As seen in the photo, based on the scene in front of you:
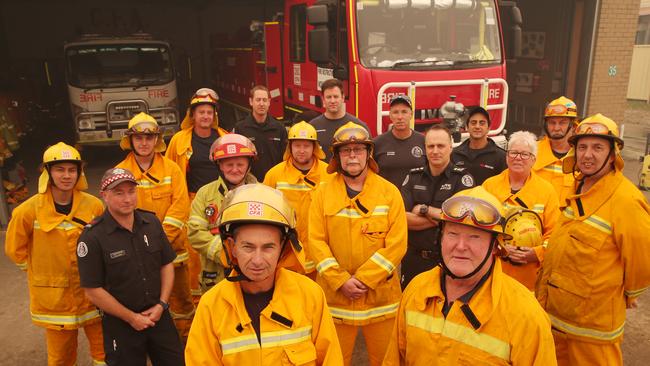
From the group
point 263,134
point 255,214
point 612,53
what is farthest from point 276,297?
point 612,53

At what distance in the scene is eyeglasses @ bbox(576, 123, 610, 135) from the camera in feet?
8.73

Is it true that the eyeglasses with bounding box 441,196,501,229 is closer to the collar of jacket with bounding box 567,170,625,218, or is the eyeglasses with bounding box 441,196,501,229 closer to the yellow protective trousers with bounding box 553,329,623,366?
the collar of jacket with bounding box 567,170,625,218

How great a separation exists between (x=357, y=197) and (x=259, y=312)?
4.47 ft

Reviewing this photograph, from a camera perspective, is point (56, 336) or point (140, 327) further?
point (56, 336)

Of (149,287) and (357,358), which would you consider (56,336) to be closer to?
(149,287)

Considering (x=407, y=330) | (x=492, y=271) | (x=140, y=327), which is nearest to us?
(x=492, y=271)

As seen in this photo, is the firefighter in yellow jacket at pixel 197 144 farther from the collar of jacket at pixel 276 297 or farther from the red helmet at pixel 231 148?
the collar of jacket at pixel 276 297

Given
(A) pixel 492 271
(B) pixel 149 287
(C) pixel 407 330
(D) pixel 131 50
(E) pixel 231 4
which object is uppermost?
(E) pixel 231 4

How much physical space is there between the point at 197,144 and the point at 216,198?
1367 mm

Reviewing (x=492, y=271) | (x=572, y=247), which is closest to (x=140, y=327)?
(x=492, y=271)

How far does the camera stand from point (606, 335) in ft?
9.01

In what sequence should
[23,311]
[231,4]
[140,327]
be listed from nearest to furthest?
[140,327]
[23,311]
[231,4]

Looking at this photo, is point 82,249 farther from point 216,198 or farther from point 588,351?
point 588,351

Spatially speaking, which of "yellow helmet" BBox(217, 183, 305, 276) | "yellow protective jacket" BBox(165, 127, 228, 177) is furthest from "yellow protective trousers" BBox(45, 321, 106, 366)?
"yellow helmet" BBox(217, 183, 305, 276)
